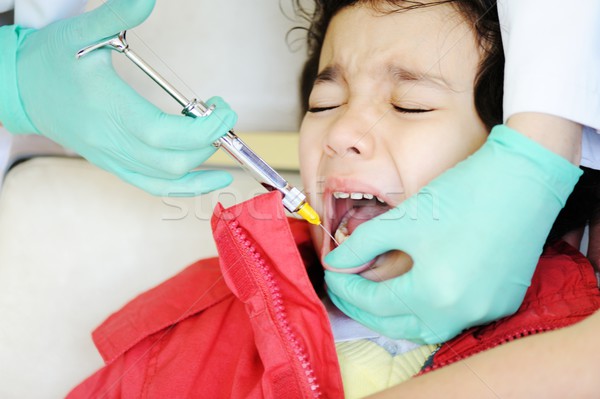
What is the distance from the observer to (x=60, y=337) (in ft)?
4.74

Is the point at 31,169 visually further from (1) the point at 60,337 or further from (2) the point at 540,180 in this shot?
(2) the point at 540,180

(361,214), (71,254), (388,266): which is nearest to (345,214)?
(361,214)

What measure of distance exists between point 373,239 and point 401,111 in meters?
0.27

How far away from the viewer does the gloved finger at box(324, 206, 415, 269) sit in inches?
40.7

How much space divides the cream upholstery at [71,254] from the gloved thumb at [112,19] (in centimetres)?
51

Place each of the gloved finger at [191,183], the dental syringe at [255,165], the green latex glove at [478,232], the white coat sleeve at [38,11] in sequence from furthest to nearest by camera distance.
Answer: the white coat sleeve at [38,11] → the gloved finger at [191,183] → the dental syringe at [255,165] → the green latex glove at [478,232]

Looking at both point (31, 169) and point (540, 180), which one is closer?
point (540, 180)

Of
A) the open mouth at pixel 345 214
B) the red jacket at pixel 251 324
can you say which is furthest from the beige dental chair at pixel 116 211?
the open mouth at pixel 345 214

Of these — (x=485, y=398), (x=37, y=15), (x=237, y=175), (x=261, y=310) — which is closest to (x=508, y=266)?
(x=485, y=398)

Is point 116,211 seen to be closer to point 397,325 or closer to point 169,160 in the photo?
point 169,160

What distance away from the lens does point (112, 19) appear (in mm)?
1181

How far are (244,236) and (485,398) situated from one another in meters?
0.49

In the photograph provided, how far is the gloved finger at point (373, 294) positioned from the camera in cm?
102

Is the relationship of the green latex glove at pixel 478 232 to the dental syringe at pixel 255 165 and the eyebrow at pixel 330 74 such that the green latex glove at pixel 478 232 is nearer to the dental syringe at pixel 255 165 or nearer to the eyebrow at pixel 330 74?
the dental syringe at pixel 255 165
